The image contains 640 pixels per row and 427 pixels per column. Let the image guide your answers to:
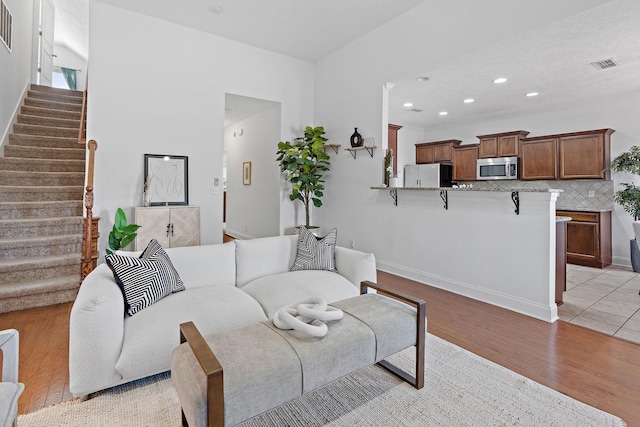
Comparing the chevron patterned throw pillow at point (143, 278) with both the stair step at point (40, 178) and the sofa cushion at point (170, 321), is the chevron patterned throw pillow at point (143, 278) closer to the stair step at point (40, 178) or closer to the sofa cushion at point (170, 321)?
the sofa cushion at point (170, 321)

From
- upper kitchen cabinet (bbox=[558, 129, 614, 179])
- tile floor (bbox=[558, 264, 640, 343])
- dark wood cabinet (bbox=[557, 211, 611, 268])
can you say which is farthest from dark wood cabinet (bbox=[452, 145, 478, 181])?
tile floor (bbox=[558, 264, 640, 343])

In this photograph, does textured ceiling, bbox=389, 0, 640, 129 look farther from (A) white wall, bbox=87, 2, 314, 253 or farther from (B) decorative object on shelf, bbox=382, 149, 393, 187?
(A) white wall, bbox=87, 2, 314, 253

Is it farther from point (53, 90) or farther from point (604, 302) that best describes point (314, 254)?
point (53, 90)

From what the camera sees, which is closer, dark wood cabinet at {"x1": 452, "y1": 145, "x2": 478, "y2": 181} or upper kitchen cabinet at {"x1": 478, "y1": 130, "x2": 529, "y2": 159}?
upper kitchen cabinet at {"x1": 478, "y1": 130, "x2": 529, "y2": 159}

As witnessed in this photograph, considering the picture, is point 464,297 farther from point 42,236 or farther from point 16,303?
point 42,236

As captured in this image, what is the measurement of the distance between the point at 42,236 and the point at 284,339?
3.70 meters

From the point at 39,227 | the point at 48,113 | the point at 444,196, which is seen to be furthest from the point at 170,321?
the point at 48,113

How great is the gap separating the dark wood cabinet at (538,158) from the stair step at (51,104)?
8411mm

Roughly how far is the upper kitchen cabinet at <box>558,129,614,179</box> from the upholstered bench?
210 inches

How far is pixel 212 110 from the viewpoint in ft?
16.0

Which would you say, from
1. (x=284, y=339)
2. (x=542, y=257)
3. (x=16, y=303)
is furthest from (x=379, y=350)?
(x=16, y=303)

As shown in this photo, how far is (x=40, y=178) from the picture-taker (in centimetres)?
427

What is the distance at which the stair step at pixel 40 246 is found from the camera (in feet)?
10.9

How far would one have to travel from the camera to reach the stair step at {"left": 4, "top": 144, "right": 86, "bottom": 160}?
14.7 ft
